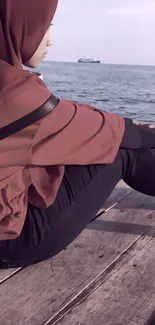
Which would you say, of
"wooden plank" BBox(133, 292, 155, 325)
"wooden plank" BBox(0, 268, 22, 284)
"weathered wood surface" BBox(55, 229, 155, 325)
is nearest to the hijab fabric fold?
"wooden plank" BBox(0, 268, 22, 284)

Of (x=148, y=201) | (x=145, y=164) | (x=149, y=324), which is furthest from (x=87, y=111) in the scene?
(x=148, y=201)

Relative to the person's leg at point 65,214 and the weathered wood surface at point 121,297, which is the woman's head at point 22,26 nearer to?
the person's leg at point 65,214

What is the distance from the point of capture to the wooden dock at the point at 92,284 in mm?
1678

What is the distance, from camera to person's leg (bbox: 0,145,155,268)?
71.7 inches

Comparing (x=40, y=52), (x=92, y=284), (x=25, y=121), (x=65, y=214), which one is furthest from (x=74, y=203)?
(x=40, y=52)

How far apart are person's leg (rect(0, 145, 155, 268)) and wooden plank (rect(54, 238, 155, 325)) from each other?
25 centimetres

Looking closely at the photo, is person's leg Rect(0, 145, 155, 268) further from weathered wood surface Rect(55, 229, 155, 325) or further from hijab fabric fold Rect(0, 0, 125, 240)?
weathered wood surface Rect(55, 229, 155, 325)

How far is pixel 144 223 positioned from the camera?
247 cm

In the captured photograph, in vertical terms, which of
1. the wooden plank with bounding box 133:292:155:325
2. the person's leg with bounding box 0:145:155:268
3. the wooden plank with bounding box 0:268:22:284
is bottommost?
the wooden plank with bounding box 0:268:22:284

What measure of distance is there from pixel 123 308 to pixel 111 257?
383 mm

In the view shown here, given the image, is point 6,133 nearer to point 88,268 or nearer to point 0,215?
point 0,215

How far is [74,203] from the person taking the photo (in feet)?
6.19

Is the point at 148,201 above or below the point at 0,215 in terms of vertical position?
below

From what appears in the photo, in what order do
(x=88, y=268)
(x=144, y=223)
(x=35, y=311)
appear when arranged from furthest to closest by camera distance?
1. (x=144, y=223)
2. (x=88, y=268)
3. (x=35, y=311)
